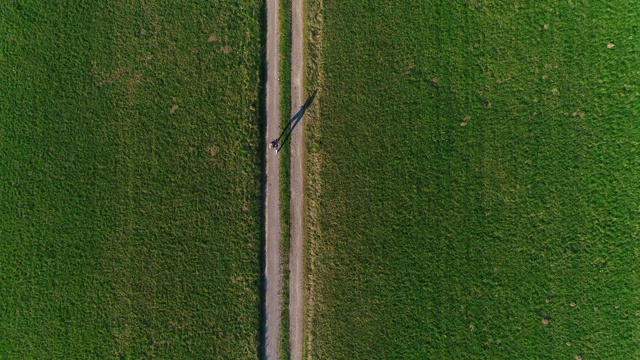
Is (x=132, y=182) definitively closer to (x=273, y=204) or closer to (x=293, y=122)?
(x=273, y=204)

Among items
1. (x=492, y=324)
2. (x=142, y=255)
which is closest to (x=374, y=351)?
(x=492, y=324)

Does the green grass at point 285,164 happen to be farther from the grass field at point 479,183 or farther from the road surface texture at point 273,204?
the grass field at point 479,183

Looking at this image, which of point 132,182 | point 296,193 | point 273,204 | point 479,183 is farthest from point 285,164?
point 479,183

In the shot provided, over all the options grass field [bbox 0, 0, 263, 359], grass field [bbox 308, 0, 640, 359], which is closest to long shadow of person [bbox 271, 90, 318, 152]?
grass field [bbox 308, 0, 640, 359]

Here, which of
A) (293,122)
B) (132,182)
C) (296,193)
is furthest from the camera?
(132,182)

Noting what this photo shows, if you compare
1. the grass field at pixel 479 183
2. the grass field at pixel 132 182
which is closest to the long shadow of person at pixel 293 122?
the grass field at pixel 479 183
